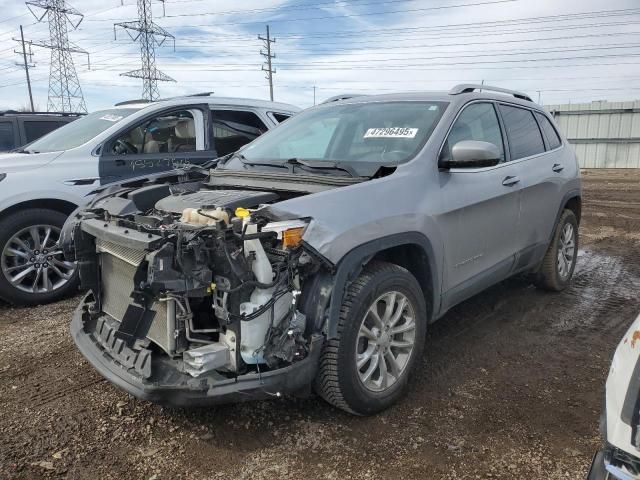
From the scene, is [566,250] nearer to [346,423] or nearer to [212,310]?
[346,423]

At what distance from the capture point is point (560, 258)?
541 centimetres

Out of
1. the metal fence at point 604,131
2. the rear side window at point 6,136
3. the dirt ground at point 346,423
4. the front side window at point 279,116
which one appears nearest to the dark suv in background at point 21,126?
the rear side window at point 6,136

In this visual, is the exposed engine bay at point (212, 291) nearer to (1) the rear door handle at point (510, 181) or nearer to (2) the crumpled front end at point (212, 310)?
(2) the crumpled front end at point (212, 310)

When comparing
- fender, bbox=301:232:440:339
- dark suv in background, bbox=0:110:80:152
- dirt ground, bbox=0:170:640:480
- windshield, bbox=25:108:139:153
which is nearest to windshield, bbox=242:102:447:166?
fender, bbox=301:232:440:339

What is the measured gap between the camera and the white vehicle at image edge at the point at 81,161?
496cm

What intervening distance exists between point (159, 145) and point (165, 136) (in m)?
0.13

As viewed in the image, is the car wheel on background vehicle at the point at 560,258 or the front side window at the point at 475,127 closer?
the front side window at the point at 475,127

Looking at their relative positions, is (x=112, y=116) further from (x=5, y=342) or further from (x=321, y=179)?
(x=321, y=179)

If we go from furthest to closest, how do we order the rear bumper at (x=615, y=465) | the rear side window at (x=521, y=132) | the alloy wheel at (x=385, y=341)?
the rear side window at (x=521, y=132) → the alloy wheel at (x=385, y=341) → the rear bumper at (x=615, y=465)

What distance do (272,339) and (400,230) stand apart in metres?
A: 1.01

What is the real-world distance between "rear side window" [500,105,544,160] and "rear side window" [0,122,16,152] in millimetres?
7447

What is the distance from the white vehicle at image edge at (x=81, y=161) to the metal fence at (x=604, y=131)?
21.8 meters

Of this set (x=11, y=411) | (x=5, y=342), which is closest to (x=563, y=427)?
(x=11, y=411)

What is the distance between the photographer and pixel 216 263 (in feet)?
8.44
